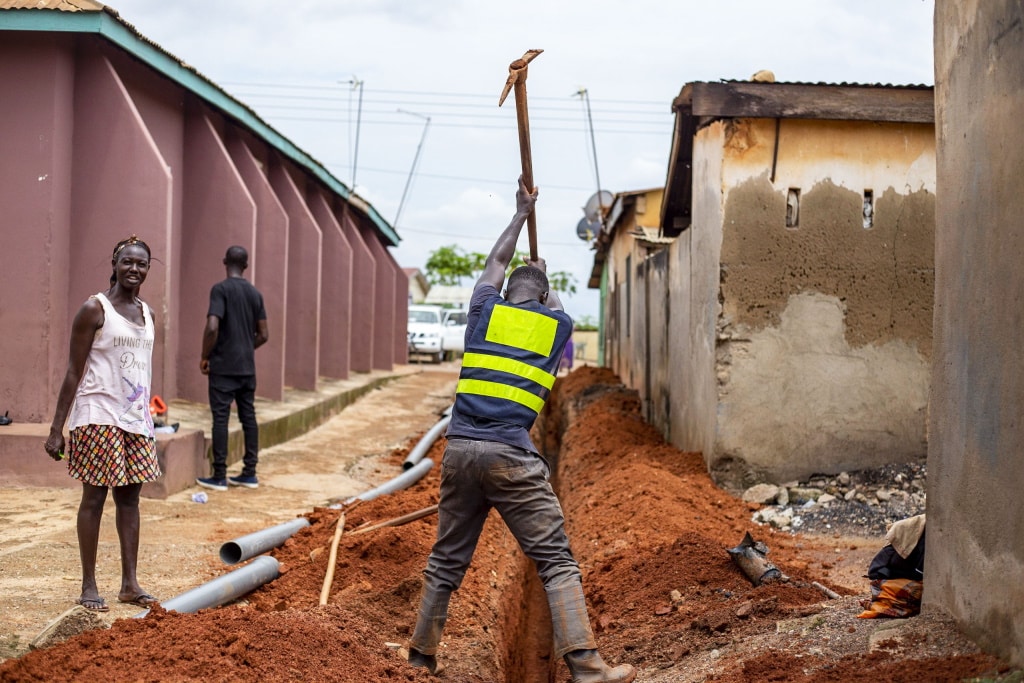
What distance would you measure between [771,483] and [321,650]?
546 cm

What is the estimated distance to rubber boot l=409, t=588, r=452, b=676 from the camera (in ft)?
15.6

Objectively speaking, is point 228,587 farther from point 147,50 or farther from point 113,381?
point 147,50

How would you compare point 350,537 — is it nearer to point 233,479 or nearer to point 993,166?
point 233,479

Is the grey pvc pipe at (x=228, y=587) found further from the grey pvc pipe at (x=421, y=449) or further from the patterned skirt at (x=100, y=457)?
the grey pvc pipe at (x=421, y=449)

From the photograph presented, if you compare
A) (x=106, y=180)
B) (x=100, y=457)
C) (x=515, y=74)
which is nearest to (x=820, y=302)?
(x=515, y=74)

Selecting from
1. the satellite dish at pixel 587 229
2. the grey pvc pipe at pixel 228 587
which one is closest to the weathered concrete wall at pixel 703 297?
the grey pvc pipe at pixel 228 587

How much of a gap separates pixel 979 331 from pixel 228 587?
392 cm

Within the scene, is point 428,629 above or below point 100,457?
below

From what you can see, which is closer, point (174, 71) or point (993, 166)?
point (993, 166)

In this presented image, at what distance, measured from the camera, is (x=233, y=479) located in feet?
32.3

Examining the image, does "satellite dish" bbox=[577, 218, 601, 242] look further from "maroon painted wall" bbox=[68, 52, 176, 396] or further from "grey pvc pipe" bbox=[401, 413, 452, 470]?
"maroon painted wall" bbox=[68, 52, 176, 396]

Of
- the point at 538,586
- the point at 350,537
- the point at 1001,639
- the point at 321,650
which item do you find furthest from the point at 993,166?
the point at 538,586

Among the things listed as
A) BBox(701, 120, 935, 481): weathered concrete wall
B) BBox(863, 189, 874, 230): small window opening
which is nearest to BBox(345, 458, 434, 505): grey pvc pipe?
BBox(701, 120, 935, 481): weathered concrete wall

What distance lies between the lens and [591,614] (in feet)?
21.7
